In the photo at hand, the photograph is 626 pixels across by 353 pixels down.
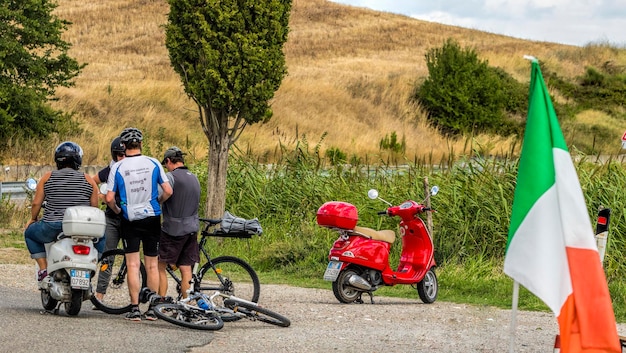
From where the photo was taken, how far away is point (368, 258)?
38.5ft

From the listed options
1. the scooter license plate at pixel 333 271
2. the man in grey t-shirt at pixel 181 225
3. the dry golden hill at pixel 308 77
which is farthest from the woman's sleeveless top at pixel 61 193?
the dry golden hill at pixel 308 77

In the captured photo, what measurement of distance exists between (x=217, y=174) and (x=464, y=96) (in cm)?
2985

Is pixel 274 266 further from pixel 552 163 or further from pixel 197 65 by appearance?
pixel 552 163

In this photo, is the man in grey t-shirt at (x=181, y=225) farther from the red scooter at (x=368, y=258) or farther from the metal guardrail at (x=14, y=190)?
the metal guardrail at (x=14, y=190)

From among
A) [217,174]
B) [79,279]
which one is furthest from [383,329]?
[217,174]

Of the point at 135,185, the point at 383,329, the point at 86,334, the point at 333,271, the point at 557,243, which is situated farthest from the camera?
the point at 333,271

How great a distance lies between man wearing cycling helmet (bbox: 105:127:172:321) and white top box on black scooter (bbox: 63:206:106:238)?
179 mm

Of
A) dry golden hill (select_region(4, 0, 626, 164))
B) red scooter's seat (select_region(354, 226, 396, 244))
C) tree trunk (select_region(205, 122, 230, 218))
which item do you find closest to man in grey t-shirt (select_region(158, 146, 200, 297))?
red scooter's seat (select_region(354, 226, 396, 244))

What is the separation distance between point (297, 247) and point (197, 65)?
334cm

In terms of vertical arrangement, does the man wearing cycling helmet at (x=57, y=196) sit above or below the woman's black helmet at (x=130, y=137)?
below

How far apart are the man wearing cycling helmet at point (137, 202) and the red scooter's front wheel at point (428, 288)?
11.4 feet

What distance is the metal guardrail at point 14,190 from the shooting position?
19.4 metres

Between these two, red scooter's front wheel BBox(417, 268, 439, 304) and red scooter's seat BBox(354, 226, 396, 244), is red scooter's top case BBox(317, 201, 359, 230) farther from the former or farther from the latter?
red scooter's front wheel BBox(417, 268, 439, 304)

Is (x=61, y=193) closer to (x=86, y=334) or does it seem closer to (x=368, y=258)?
(x=86, y=334)
